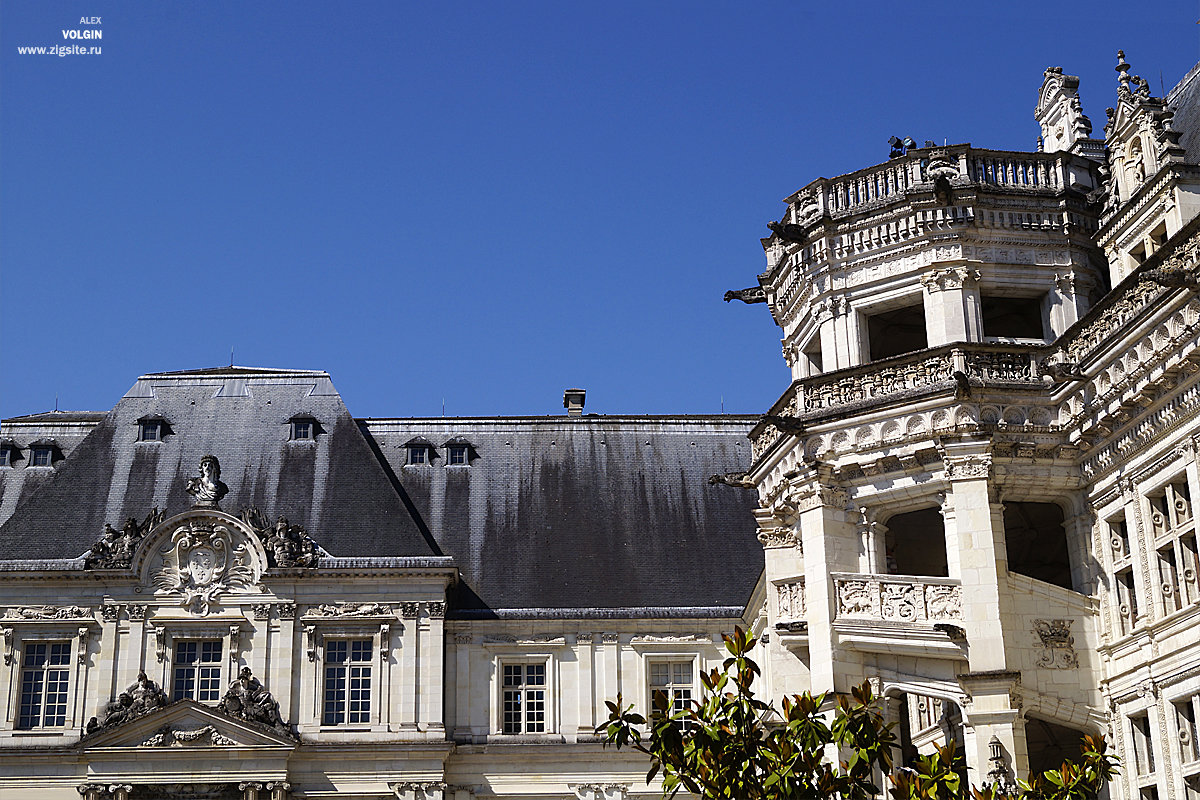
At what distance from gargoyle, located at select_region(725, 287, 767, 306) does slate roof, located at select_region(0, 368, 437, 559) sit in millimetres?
9879

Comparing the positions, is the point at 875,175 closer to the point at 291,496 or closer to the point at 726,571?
the point at 726,571

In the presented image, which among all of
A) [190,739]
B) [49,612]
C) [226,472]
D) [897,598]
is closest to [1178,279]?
[897,598]

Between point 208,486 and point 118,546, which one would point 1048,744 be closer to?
point 208,486

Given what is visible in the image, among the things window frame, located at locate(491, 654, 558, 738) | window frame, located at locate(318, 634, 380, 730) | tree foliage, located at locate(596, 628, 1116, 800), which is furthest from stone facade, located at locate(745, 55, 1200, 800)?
window frame, located at locate(318, 634, 380, 730)

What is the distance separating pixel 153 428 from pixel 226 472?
2.54 m

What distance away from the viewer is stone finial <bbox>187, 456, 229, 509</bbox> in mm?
34812

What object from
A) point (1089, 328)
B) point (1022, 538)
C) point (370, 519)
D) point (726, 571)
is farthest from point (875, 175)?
point (370, 519)

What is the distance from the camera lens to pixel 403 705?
32938 mm

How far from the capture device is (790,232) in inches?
1002

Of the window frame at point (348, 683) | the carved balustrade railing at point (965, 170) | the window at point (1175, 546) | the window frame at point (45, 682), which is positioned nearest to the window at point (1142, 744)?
the window at point (1175, 546)

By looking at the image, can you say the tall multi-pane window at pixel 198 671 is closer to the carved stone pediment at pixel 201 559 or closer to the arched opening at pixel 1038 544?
the carved stone pediment at pixel 201 559

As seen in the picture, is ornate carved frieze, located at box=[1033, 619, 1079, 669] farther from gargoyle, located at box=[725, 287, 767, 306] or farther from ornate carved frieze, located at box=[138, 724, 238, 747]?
ornate carved frieze, located at box=[138, 724, 238, 747]

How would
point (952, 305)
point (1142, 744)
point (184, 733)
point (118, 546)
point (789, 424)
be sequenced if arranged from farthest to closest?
point (118, 546)
point (184, 733)
point (952, 305)
point (789, 424)
point (1142, 744)

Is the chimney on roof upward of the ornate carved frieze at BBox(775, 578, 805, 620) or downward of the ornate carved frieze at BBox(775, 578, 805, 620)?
upward
